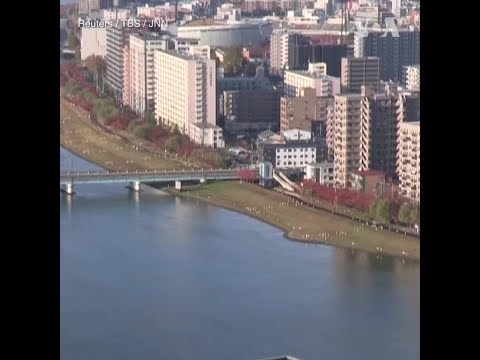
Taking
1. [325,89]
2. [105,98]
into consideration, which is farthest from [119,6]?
[325,89]

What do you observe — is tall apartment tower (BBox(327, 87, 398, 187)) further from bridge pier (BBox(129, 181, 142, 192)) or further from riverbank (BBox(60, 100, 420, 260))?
bridge pier (BBox(129, 181, 142, 192))

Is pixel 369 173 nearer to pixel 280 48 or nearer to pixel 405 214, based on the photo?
pixel 405 214

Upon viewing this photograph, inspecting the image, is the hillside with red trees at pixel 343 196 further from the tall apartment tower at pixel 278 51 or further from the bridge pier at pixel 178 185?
the tall apartment tower at pixel 278 51

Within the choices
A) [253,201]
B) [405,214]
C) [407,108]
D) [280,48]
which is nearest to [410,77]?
[407,108]

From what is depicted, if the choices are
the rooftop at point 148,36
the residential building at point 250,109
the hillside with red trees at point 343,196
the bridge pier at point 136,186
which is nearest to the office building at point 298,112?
the residential building at point 250,109

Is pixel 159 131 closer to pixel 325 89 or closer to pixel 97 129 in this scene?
pixel 97 129

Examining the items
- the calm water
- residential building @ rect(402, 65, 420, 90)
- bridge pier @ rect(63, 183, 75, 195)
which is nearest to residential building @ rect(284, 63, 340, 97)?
residential building @ rect(402, 65, 420, 90)
